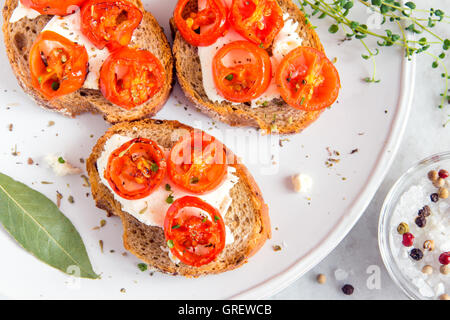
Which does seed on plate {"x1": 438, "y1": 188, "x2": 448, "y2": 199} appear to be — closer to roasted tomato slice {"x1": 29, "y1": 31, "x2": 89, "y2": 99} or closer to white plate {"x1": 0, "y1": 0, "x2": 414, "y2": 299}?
white plate {"x1": 0, "y1": 0, "x2": 414, "y2": 299}

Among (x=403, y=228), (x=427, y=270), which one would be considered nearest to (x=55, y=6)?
(x=403, y=228)

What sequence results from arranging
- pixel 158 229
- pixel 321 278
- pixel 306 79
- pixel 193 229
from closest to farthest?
pixel 193 229 < pixel 306 79 < pixel 158 229 < pixel 321 278

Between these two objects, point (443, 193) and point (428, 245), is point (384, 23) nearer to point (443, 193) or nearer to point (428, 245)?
point (443, 193)

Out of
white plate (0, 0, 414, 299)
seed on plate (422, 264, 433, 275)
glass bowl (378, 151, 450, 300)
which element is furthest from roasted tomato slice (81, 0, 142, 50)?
seed on plate (422, 264, 433, 275)

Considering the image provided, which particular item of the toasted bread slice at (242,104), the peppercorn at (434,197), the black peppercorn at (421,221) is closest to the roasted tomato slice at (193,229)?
the toasted bread slice at (242,104)

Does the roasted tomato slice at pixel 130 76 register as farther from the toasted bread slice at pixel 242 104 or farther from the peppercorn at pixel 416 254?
the peppercorn at pixel 416 254
